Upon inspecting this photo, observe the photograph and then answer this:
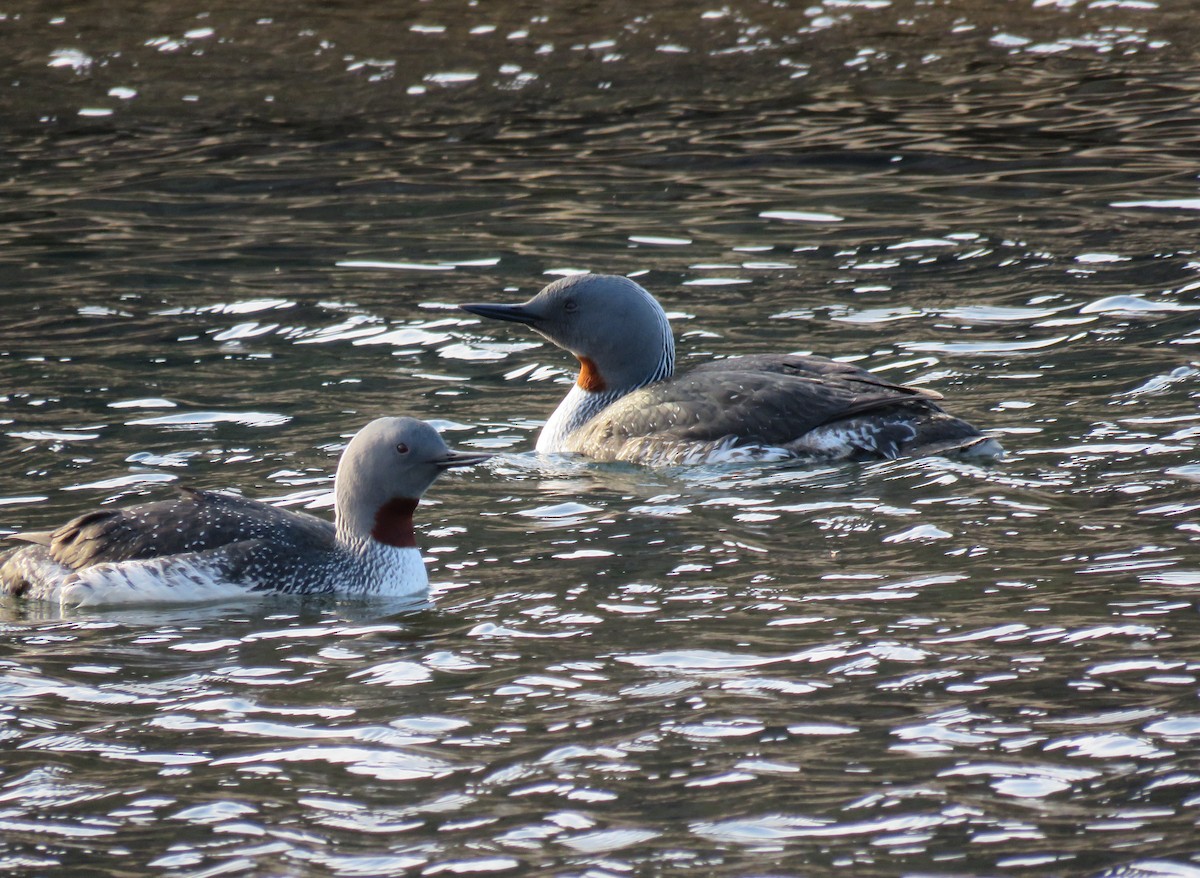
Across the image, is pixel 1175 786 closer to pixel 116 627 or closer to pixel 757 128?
pixel 116 627

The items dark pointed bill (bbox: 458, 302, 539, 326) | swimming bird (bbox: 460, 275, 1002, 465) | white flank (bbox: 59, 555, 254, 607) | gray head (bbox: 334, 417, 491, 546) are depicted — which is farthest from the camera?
dark pointed bill (bbox: 458, 302, 539, 326)

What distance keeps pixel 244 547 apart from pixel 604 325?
3.26 m

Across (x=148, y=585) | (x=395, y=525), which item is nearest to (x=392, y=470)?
(x=395, y=525)

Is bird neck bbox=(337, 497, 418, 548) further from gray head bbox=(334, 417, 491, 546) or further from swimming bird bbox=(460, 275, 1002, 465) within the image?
swimming bird bbox=(460, 275, 1002, 465)

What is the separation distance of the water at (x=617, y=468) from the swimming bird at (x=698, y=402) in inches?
7.7

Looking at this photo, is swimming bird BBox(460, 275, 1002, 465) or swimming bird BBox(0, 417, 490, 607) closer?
swimming bird BBox(0, 417, 490, 607)

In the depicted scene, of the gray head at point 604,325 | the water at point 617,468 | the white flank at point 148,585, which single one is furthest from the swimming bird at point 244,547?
the gray head at point 604,325

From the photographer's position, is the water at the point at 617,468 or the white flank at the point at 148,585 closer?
the water at the point at 617,468

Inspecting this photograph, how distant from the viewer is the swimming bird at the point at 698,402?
9.48m

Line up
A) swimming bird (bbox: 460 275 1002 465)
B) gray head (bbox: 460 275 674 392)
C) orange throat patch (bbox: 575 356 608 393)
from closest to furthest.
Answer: swimming bird (bbox: 460 275 1002 465), gray head (bbox: 460 275 674 392), orange throat patch (bbox: 575 356 608 393)

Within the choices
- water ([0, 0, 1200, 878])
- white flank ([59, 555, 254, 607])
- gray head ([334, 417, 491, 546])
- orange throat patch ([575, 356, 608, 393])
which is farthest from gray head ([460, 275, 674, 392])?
white flank ([59, 555, 254, 607])

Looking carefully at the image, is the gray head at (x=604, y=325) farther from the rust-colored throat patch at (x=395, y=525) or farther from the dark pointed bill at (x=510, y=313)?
the rust-colored throat patch at (x=395, y=525)

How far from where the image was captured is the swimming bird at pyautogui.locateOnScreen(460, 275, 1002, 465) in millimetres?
9477

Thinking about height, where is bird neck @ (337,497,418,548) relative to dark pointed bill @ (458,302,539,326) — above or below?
below
